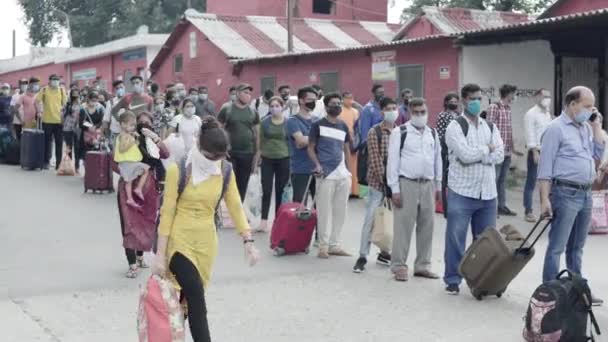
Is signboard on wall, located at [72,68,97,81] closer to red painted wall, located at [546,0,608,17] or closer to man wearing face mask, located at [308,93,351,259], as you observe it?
red painted wall, located at [546,0,608,17]

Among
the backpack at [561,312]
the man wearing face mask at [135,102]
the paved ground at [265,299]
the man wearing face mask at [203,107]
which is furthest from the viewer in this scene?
the man wearing face mask at [203,107]

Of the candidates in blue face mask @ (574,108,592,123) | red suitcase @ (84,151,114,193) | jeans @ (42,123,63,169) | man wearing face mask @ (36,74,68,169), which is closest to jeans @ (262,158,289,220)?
blue face mask @ (574,108,592,123)

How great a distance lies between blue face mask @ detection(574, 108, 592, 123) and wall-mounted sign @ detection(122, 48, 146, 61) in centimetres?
3486

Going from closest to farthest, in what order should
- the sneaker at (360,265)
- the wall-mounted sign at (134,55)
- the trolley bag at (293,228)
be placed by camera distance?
the sneaker at (360,265) < the trolley bag at (293,228) < the wall-mounted sign at (134,55)

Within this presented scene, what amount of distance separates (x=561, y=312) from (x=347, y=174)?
399cm

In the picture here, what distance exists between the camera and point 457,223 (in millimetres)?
8273

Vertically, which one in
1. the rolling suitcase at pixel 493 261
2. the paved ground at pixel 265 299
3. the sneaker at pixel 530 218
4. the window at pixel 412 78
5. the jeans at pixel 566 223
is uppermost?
the window at pixel 412 78

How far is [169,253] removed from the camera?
5746 millimetres

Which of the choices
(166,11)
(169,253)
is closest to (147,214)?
(169,253)

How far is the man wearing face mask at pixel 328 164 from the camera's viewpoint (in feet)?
32.7

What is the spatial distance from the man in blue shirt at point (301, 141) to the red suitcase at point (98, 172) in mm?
5745

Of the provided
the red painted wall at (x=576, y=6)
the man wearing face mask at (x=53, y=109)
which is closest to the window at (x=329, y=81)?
the red painted wall at (x=576, y=6)

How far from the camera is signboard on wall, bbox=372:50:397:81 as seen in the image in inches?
826

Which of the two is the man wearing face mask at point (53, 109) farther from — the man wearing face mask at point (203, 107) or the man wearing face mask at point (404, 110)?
the man wearing face mask at point (404, 110)
